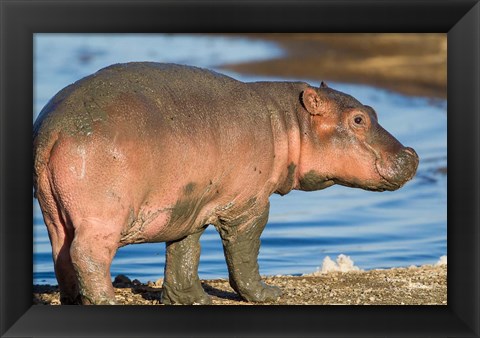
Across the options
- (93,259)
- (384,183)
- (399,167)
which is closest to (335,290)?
(384,183)

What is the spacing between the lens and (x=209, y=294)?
1317 centimetres

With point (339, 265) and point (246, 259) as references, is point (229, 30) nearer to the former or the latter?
point (246, 259)

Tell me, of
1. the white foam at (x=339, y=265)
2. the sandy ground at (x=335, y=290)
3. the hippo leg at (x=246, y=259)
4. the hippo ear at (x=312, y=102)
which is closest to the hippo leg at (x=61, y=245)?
the sandy ground at (x=335, y=290)

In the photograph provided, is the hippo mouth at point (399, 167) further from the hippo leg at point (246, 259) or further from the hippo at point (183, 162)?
the hippo leg at point (246, 259)

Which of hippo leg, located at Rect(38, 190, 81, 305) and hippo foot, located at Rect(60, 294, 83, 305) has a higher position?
hippo leg, located at Rect(38, 190, 81, 305)

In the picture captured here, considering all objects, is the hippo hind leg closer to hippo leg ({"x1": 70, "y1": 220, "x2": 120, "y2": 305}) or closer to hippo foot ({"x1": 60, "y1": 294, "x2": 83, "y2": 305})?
hippo foot ({"x1": 60, "y1": 294, "x2": 83, "y2": 305})

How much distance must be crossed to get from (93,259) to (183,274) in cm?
279

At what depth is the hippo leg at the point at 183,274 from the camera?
12133mm

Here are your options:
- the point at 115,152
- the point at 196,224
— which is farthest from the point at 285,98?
the point at 115,152

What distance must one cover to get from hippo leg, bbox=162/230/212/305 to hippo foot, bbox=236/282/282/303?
400 millimetres

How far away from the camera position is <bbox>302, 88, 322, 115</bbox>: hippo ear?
1204 centimetres

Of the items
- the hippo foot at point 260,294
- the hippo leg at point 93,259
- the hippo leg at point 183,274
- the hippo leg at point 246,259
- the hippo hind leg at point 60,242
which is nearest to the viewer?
the hippo leg at point 93,259

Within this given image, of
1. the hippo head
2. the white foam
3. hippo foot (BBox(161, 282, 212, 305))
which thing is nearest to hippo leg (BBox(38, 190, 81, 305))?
hippo foot (BBox(161, 282, 212, 305))
